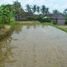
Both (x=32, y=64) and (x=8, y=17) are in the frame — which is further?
(x=8, y=17)

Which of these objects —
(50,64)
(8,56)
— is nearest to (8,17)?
(8,56)

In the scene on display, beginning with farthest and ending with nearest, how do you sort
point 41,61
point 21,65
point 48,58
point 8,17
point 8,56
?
point 8,17 → point 8,56 → point 48,58 → point 41,61 → point 21,65

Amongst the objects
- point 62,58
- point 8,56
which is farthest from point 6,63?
point 62,58

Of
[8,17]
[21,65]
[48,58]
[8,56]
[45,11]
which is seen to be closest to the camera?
[21,65]

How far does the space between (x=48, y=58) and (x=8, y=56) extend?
1.42 m

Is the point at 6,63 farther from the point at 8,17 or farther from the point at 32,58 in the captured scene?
the point at 8,17

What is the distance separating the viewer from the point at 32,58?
329 inches

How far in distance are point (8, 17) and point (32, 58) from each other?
63.9ft

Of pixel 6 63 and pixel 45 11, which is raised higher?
pixel 6 63

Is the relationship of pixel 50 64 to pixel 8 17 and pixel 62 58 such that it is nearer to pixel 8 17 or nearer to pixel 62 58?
pixel 62 58

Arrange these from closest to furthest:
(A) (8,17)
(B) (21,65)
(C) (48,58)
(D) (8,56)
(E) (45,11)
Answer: (B) (21,65)
(C) (48,58)
(D) (8,56)
(A) (8,17)
(E) (45,11)

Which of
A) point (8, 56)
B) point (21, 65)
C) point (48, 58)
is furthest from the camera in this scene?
point (8, 56)

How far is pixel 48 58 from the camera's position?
832 cm

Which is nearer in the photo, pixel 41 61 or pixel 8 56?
pixel 41 61
